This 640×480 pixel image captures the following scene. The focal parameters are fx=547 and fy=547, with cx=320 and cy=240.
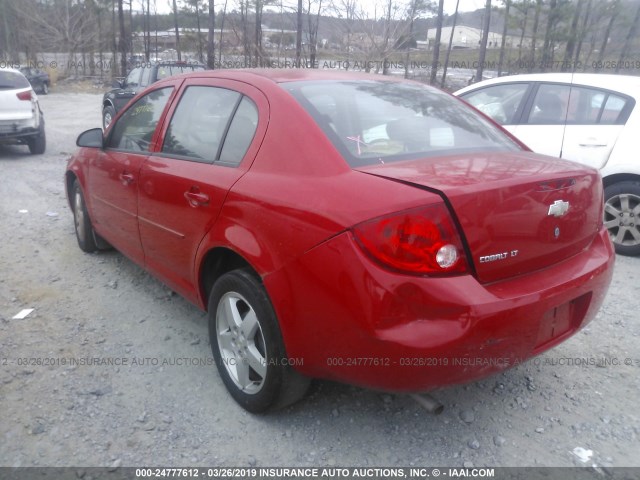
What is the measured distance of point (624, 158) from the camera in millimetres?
4969

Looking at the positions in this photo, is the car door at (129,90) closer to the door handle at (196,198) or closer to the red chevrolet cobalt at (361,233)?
the red chevrolet cobalt at (361,233)

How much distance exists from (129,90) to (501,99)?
A: 32.1 feet

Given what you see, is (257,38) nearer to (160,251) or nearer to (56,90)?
(56,90)

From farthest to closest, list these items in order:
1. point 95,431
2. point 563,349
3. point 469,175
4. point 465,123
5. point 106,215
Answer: point 106,215, point 563,349, point 465,123, point 95,431, point 469,175

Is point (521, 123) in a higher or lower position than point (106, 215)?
higher

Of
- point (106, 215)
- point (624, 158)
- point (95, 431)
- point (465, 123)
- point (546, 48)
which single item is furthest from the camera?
point (546, 48)

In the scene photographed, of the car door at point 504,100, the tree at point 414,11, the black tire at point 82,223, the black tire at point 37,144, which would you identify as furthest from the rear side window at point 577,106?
the tree at point 414,11

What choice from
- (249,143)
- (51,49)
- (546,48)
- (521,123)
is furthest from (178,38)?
(249,143)

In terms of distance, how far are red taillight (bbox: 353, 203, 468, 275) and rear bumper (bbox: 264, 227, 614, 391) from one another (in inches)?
1.8

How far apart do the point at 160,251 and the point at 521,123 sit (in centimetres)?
400

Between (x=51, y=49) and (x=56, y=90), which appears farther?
(x=51, y=49)

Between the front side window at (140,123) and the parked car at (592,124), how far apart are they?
3360 millimetres

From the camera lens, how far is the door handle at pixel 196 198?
276 centimetres

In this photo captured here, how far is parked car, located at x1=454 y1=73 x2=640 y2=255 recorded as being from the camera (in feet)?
16.3
